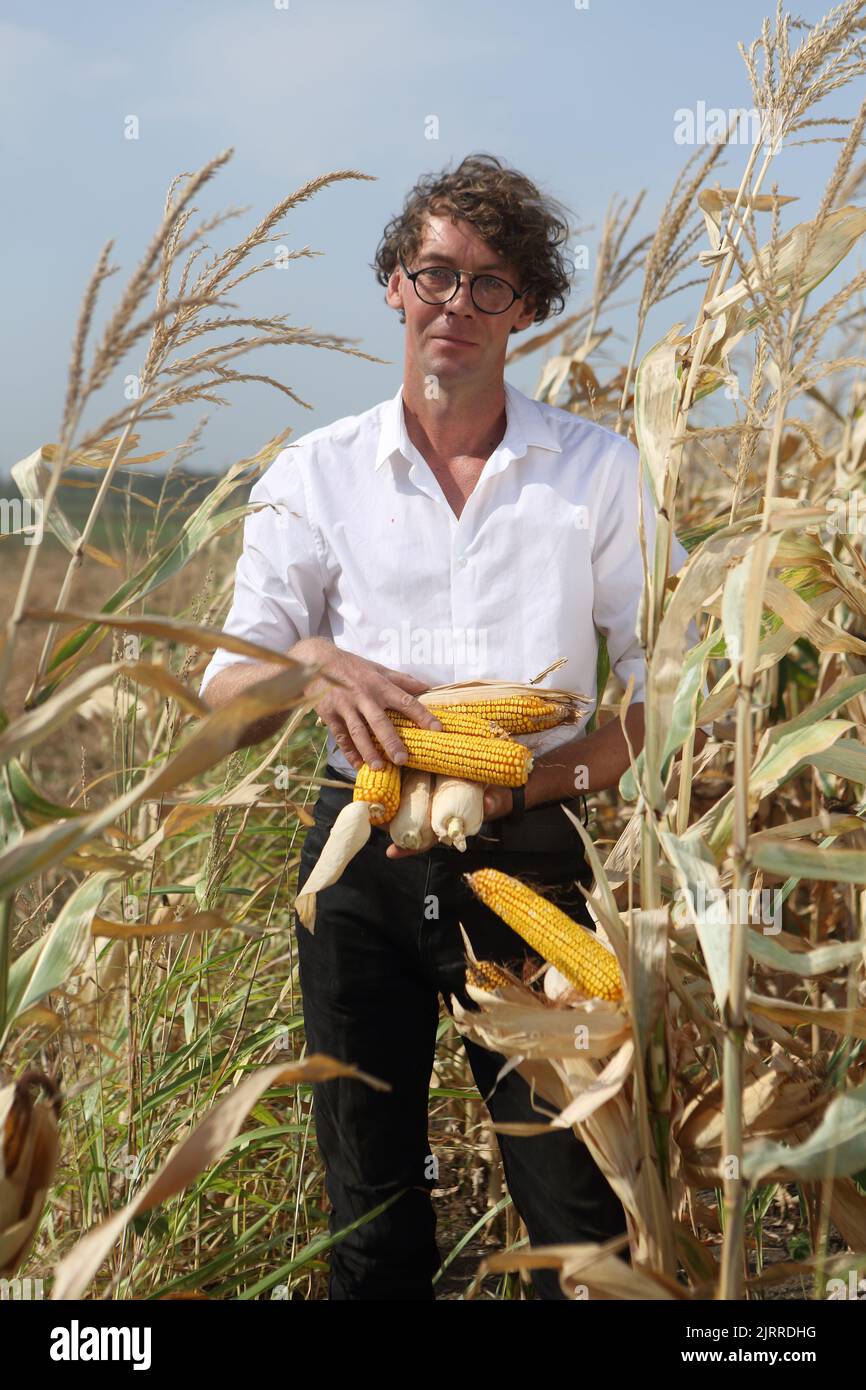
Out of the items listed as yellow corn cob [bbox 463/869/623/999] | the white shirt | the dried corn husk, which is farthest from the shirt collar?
the dried corn husk

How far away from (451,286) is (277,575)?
72 centimetres

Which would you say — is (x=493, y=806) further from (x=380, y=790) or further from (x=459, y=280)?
(x=459, y=280)

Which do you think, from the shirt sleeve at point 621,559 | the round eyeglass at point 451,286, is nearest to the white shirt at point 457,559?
the shirt sleeve at point 621,559

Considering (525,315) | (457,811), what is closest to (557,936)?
(457,811)

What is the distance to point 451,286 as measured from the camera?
8.07 ft

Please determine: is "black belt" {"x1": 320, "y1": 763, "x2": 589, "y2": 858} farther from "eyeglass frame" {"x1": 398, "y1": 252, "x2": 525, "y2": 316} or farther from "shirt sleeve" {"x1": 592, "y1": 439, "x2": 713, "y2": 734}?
"eyeglass frame" {"x1": 398, "y1": 252, "x2": 525, "y2": 316}

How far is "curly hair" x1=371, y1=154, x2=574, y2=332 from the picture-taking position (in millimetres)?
2535

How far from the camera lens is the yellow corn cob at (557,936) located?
180 centimetres

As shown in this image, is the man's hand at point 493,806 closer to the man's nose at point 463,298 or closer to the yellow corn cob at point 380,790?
the yellow corn cob at point 380,790

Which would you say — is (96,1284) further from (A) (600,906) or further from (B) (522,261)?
(B) (522,261)

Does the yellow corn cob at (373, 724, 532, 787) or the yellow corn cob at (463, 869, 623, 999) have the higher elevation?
the yellow corn cob at (373, 724, 532, 787)

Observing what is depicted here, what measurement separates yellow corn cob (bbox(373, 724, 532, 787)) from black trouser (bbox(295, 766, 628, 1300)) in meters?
0.25

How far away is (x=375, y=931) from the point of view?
2.41 m
